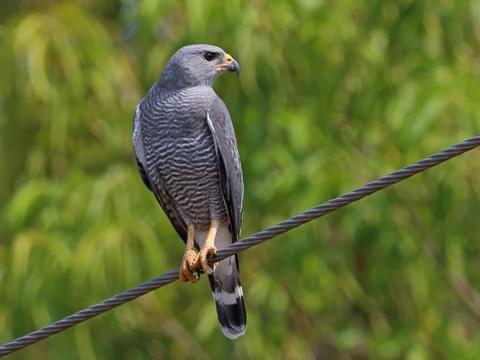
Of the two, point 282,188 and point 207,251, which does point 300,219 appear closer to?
point 207,251

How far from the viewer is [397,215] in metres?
7.49

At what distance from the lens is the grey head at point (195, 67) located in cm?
548

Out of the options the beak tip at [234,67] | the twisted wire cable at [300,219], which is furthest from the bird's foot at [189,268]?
the beak tip at [234,67]

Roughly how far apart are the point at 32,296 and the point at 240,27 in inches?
74.6

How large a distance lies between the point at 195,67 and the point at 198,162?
44 cm

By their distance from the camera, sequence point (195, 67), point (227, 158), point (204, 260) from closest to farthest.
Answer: point (204, 260) → point (227, 158) → point (195, 67)

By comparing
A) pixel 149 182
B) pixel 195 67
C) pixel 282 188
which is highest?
pixel 195 67

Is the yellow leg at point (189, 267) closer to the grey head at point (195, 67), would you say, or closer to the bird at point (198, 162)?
the bird at point (198, 162)

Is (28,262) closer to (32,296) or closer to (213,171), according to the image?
(32,296)

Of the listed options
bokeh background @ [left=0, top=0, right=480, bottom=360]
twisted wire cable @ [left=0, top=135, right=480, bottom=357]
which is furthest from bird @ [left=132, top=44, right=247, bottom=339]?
bokeh background @ [left=0, top=0, right=480, bottom=360]

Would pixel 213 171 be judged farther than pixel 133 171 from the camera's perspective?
No

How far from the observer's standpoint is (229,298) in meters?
5.54

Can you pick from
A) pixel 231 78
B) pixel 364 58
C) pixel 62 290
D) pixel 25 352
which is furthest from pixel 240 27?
pixel 25 352

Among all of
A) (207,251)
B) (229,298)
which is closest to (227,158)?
(207,251)
